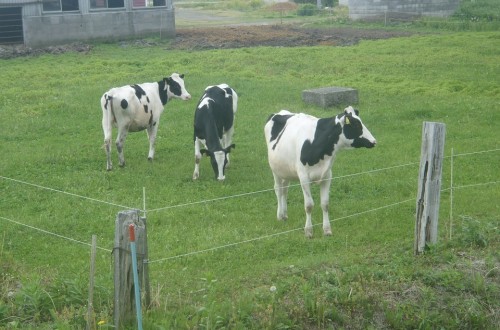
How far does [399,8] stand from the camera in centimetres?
5012

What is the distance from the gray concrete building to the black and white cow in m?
21.4

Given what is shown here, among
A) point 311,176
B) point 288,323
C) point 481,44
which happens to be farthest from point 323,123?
point 481,44

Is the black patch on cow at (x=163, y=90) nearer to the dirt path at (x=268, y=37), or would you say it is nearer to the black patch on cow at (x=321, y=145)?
the black patch on cow at (x=321, y=145)

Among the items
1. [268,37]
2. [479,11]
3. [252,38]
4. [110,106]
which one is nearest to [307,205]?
[110,106]

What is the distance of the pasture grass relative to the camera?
902 centimetres

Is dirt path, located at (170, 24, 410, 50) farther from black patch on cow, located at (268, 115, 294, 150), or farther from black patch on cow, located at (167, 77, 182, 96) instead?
black patch on cow, located at (268, 115, 294, 150)

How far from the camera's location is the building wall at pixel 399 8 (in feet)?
163

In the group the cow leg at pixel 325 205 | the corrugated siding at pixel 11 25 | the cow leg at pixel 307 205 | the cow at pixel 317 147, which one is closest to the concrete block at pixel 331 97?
the cow at pixel 317 147

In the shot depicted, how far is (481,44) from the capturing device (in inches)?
1323

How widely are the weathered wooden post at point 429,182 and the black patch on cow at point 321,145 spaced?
7.15ft

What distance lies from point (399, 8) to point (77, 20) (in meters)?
20.6

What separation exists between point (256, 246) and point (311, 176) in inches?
62.3

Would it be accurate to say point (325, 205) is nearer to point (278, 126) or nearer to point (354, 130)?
point (354, 130)

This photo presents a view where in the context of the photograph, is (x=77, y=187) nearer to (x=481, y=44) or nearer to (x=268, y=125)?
(x=268, y=125)
